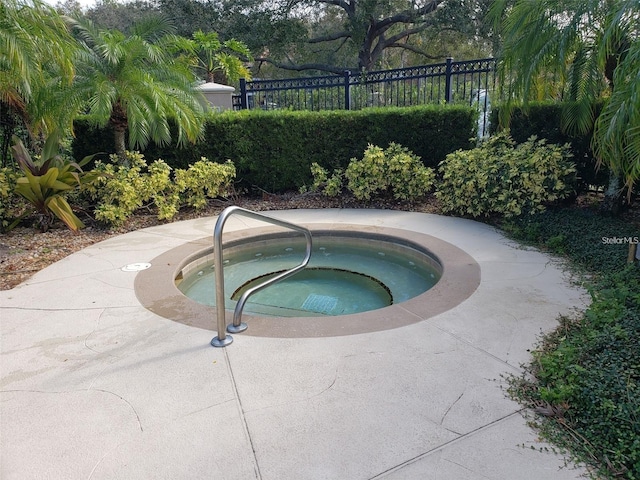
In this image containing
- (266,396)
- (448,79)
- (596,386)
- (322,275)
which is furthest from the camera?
(448,79)

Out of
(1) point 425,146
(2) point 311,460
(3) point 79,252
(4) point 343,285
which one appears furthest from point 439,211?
(2) point 311,460

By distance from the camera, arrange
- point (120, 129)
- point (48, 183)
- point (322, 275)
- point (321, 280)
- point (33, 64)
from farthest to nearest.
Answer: point (120, 129)
point (48, 183)
point (322, 275)
point (321, 280)
point (33, 64)

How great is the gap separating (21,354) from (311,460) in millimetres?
2344

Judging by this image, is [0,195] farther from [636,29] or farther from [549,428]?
[636,29]

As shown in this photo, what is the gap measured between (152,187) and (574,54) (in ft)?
20.2

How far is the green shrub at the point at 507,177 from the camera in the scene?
616 centimetres

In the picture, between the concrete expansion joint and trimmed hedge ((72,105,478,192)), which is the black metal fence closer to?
trimmed hedge ((72,105,478,192))

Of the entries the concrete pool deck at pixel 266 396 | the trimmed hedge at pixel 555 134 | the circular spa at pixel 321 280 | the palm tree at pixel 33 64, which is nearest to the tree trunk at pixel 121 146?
the palm tree at pixel 33 64

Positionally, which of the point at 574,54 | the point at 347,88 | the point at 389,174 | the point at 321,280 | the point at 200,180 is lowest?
the point at 321,280

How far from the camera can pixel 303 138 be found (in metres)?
8.30

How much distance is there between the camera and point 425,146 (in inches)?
316

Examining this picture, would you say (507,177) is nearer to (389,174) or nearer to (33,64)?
(389,174)

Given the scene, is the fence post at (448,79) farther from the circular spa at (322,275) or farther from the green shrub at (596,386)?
the green shrub at (596,386)

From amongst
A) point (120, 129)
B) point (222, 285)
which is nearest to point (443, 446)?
point (222, 285)
